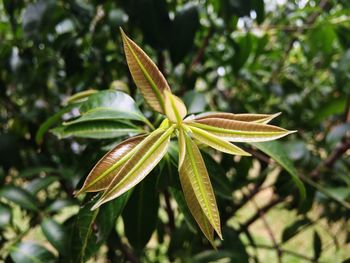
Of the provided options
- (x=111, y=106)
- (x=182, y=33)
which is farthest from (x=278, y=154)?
(x=182, y=33)

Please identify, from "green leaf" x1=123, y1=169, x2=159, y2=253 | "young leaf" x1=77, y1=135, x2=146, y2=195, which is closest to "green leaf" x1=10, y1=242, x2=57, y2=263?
"green leaf" x1=123, y1=169, x2=159, y2=253

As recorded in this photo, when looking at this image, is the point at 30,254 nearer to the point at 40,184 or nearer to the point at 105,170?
the point at 40,184

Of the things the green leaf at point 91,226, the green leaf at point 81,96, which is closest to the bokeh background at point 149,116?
the green leaf at point 91,226

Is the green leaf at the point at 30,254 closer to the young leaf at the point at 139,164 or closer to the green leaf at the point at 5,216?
the green leaf at the point at 5,216

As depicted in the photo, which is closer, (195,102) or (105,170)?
(105,170)

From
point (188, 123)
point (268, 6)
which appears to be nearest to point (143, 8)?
point (188, 123)

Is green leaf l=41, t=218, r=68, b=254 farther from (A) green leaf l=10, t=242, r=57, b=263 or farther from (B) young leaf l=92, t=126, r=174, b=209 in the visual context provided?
(B) young leaf l=92, t=126, r=174, b=209

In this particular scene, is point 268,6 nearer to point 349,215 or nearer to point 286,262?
point 349,215
